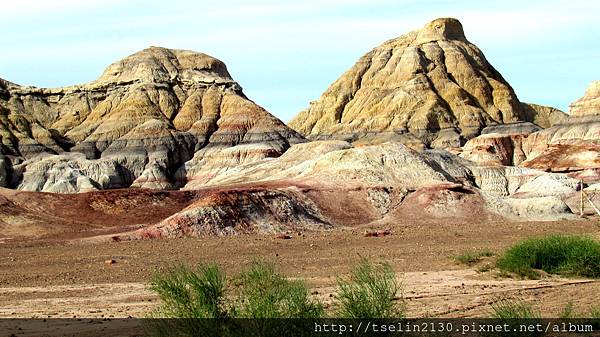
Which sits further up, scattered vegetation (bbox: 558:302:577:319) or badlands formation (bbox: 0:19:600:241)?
scattered vegetation (bbox: 558:302:577:319)

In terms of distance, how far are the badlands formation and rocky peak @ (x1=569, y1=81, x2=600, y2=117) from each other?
0.64 feet

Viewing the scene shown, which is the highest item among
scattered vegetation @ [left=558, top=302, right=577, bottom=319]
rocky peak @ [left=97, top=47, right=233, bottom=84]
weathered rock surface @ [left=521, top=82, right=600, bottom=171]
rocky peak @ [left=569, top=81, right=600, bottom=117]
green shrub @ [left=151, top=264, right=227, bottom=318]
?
rocky peak @ [left=97, top=47, right=233, bottom=84]

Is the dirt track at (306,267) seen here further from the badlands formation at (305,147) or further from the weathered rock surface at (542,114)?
the weathered rock surface at (542,114)

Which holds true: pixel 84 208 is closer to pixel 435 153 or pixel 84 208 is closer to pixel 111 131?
pixel 435 153

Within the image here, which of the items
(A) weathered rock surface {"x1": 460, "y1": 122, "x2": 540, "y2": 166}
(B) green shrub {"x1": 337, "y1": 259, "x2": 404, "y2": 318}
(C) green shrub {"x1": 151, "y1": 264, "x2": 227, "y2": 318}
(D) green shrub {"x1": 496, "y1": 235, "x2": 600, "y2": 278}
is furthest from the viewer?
(A) weathered rock surface {"x1": 460, "y1": 122, "x2": 540, "y2": 166}

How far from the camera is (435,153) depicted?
8362cm

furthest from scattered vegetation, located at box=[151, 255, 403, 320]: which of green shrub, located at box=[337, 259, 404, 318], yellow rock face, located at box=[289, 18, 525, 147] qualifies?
yellow rock face, located at box=[289, 18, 525, 147]

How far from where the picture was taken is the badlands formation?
56.6m

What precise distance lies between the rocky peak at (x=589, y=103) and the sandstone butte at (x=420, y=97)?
2063cm

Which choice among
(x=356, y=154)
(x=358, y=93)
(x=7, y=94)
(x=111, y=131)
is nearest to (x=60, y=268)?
(x=356, y=154)

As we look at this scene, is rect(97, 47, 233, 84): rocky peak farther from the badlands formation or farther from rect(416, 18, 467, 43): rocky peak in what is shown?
rect(416, 18, 467, 43): rocky peak

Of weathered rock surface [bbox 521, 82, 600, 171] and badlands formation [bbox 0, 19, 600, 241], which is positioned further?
weathered rock surface [bbox 521, 82, 600, 171]

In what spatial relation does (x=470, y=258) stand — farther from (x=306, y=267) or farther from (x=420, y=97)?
(x=420, y=97)

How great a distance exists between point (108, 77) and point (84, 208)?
83.6m
